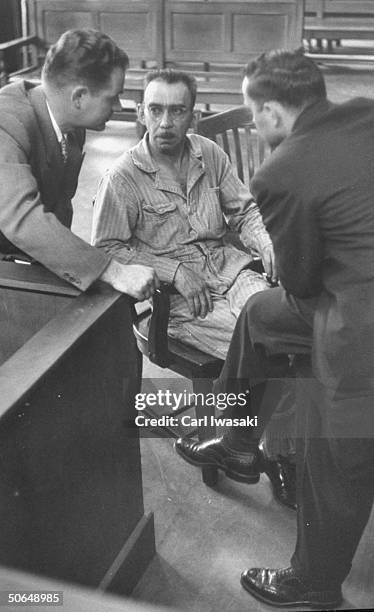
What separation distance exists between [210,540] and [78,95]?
4.85 ft

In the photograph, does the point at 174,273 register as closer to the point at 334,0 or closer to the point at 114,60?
the point at 114,60

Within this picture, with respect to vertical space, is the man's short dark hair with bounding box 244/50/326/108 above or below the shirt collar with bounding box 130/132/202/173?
above

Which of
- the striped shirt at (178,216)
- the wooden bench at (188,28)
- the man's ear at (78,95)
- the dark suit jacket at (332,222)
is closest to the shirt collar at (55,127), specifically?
the man's ear at (78,95)

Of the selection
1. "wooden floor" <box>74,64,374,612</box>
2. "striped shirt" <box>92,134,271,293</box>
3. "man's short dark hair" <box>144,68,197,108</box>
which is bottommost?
"wooden floor" <box>74,64,374,612</box>

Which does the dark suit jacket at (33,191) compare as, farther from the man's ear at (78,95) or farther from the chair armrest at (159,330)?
the chair armrest at (159,330)

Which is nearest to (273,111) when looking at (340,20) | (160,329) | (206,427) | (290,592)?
(160,329)

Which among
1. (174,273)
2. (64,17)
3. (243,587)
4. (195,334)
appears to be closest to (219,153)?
(174,273)

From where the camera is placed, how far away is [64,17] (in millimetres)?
6891

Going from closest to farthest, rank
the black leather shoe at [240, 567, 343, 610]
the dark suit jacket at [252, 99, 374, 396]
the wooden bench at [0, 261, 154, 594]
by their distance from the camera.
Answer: the wooden bench at [0, 261, 154, 594]
the dark suit jacket at [252, 99, 374, 396]
the black leather shoe at [240, 567, 343, 610]

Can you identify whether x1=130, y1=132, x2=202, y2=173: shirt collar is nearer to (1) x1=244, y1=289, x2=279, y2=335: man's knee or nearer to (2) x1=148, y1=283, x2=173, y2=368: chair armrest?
(2) x1=148, y1=283, x2=173, y2=368: chair armrest

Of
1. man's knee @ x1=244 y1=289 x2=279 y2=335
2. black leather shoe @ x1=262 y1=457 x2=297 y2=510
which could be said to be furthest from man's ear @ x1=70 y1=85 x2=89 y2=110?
black leather shoe @ x1=262 y1=457 x2=297 y2=510

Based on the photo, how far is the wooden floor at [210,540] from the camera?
6.98 ft

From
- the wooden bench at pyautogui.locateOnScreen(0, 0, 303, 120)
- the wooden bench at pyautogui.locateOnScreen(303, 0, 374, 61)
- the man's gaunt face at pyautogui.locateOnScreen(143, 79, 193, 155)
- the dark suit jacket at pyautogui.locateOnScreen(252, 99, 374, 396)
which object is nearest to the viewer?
the dark suit jacket at pyautogui.locateOnScreen(252, 99, 374, 396)

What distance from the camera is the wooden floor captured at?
2129 millimetres
